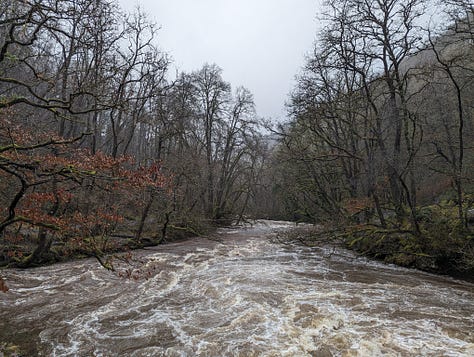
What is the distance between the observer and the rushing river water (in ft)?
18.5

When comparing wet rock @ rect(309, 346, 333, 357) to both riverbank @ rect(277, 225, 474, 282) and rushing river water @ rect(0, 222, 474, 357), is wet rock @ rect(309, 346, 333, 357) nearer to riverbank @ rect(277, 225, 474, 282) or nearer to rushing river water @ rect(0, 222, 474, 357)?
rushing river water @ rect(0, 222, 474, 357)

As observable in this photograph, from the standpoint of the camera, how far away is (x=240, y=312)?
23.8ft

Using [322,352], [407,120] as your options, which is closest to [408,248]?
[407,120]

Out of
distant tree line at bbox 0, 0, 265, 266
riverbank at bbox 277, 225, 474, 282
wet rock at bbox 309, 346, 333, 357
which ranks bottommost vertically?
wet rock at bbox 309, 346, 333, 357

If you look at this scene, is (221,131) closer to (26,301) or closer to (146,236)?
(146,236)

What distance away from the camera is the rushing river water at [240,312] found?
5.63 m

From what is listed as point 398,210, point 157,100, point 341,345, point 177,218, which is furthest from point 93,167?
point 157,100

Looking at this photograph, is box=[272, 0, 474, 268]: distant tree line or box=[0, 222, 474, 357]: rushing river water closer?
box=[0, 222, 474, 357]: rushing river water

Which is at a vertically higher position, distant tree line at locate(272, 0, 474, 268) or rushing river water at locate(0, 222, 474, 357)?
distant tree line at locate(272, 0, 474, 268)

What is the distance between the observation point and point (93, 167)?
5043mm

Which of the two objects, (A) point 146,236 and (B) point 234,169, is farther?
(B) point 234,169

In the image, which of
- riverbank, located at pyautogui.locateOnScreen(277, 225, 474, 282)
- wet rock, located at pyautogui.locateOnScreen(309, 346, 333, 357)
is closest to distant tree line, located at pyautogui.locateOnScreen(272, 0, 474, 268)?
riverbank, located at pyautogui.locateOnScreen(277, 225, 474, 282)

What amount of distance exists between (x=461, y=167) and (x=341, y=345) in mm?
8261

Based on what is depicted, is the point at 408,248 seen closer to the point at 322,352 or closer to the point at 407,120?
the point at 407,120
